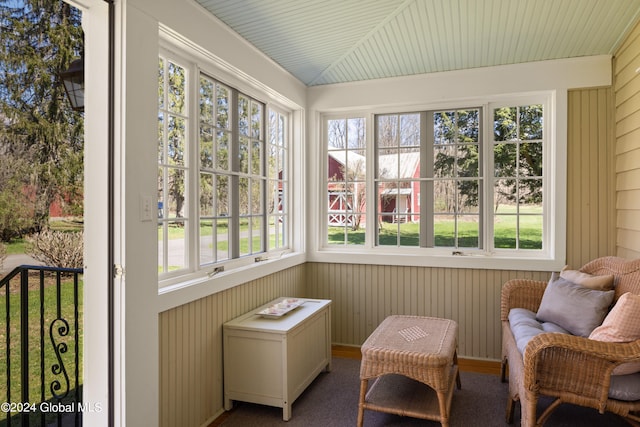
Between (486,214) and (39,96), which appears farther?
(486,214)

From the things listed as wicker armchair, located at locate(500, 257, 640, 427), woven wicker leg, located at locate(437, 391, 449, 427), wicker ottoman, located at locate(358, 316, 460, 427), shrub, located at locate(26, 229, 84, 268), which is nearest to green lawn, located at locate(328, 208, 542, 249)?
wicker ottoman, located at locate(358, 316, 460, 427)

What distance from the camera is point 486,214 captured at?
3709mm


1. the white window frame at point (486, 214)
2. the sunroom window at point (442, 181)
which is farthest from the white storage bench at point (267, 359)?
the sunroom window at point (442, 181)


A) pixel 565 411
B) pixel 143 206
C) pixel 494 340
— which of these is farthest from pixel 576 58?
pixel 143 206

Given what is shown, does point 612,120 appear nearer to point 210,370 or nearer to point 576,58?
point 576,58

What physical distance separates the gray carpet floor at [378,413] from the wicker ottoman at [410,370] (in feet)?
0.52

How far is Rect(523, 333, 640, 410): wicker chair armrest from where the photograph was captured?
6.45 feet

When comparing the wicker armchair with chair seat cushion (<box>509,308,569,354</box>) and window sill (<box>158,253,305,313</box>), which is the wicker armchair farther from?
window sill (<box>158,253,305,313</box>)

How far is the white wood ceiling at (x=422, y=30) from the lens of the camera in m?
2.64

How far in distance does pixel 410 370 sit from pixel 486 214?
74.0 inches

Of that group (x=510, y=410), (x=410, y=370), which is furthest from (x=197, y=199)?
(x=510, y=410)

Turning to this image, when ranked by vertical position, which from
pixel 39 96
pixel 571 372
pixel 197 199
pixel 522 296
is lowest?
pixel 571 372

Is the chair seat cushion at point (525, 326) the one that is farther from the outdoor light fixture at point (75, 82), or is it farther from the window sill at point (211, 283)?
the outdoor light fixture at point (75, 82)

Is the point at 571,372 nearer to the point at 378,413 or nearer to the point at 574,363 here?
the point at 574,363
